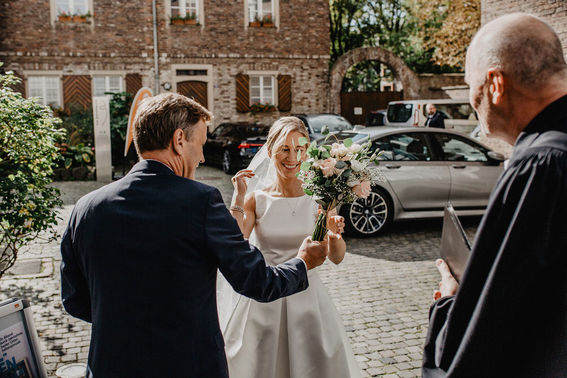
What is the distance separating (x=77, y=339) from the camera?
16.1 ft

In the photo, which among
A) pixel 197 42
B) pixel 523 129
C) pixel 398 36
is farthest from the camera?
pixel 398 36

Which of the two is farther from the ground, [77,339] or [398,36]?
[398,36]

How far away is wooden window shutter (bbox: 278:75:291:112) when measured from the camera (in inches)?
945

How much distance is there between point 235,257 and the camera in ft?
6.51

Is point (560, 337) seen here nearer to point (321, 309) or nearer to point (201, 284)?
point (201, 284)

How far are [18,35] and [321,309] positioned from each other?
21.8 m

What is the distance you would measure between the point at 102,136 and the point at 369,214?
9.17m

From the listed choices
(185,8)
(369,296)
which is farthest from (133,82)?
(369,296)

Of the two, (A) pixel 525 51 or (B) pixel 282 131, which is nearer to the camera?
(A) pixel 525 51

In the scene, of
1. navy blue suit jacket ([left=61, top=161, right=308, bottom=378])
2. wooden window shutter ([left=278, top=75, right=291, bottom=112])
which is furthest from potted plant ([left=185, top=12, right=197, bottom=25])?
navy blue suit jacket ([left=61, top=161, right=308, bottom=378])

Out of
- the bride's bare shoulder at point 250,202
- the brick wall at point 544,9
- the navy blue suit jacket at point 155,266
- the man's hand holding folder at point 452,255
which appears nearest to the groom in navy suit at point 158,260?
the navy blue suit jacket at point 155,266

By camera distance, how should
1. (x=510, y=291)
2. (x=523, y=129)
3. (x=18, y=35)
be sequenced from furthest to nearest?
(x=18, y=35) < (x=523, y=129) < (x=510, y=291)

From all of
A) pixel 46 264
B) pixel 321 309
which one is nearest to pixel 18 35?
pixel 46 264

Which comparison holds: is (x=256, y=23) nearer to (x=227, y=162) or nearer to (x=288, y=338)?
(x=227, y=162)
